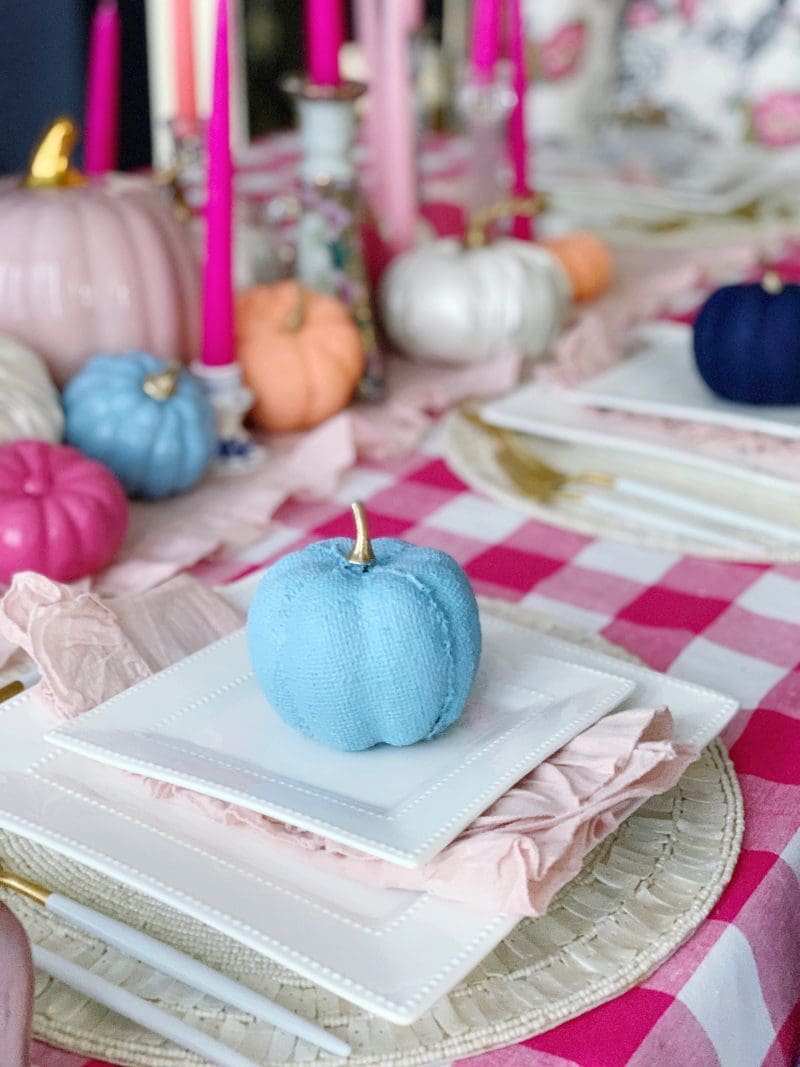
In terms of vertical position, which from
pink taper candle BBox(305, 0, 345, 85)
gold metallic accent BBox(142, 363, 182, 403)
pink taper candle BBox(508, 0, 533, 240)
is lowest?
gold metallic accent BBox(142, 363, 182, 403)

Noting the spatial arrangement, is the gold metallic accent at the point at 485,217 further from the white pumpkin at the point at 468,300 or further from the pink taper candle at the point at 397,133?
the pink taper candle at the point at 397,133

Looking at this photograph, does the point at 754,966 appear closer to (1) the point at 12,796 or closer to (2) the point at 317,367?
(1) the point at 12,796

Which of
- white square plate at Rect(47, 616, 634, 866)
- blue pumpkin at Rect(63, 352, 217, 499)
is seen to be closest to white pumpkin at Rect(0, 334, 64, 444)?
blue pumpkin at Rect(63, 352, 217, 499)

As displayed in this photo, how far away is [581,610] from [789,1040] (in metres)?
0.26

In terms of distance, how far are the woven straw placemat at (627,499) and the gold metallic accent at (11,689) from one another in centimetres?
33

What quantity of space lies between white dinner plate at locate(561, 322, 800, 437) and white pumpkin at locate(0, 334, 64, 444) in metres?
0.34

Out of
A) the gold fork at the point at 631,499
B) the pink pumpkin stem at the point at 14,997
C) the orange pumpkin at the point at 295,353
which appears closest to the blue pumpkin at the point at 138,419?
the orange pumpkin at the point at 295,353

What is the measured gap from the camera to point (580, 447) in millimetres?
925

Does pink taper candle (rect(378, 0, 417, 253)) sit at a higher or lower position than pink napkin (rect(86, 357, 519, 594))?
higher

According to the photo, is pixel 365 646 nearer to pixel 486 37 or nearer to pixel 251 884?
pixel 251 884

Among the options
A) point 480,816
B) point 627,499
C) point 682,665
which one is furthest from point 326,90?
point 480,816

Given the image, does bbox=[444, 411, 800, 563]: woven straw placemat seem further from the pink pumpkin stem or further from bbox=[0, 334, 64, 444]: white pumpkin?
the pink pumpkin stem

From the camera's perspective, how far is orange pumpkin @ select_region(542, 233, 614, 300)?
121 cm

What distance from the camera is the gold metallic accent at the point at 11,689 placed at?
2.03 ft
